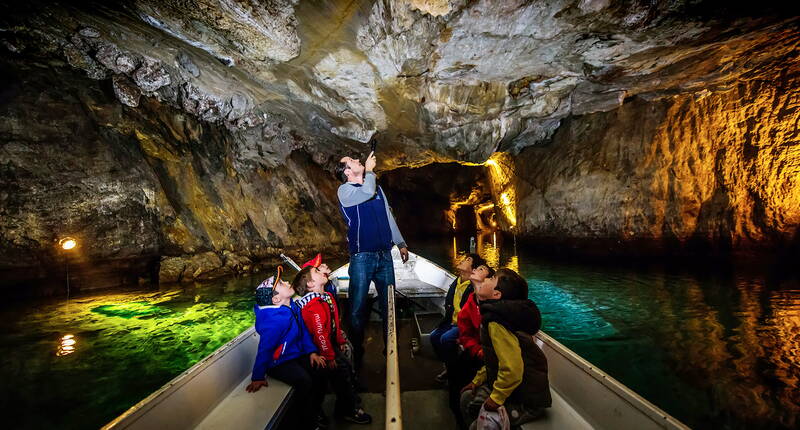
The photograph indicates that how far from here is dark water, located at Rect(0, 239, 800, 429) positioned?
3.00 metres

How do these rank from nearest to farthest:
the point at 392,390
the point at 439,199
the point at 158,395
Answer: the point at 392,390 → the point at 158,395 → the point at 439,199

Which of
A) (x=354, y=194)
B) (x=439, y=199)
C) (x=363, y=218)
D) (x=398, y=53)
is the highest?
(x=398, y=53)

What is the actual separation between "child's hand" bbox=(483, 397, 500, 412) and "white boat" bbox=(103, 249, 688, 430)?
39cm

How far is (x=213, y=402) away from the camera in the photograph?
215cm

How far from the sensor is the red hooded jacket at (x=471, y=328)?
2150mm

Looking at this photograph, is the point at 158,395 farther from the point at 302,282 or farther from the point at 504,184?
the point at 504,184

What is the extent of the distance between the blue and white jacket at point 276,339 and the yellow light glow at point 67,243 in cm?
907

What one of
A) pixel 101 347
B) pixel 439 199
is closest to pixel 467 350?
pixel 101 347

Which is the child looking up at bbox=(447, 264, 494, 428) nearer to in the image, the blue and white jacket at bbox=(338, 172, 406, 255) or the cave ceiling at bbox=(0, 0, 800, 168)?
the blue and white jacket at bbox=(338, 172, 406, 255)

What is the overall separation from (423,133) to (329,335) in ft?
30.3

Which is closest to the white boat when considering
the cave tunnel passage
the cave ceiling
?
the cave ceiling

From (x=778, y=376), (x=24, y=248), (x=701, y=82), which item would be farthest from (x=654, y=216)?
(x=24, y=248)

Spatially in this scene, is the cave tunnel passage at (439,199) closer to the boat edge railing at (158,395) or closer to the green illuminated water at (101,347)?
the green illuminated water at (101,347)

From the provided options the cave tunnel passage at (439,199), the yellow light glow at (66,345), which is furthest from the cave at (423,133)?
the cave tunnel passage at (439,199)
